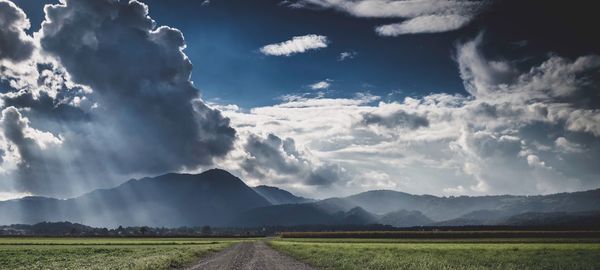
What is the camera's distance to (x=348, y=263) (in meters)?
38.0

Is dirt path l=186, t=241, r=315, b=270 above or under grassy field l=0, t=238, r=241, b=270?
under

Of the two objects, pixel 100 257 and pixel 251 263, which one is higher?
pixel 100 257

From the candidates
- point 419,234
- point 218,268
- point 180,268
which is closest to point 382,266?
point 218,268

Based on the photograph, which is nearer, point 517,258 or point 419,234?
point 517,258

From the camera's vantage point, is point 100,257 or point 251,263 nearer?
point 251,263

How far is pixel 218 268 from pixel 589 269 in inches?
1151

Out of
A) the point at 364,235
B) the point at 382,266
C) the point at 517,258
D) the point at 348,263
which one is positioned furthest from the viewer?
the point at 364,235

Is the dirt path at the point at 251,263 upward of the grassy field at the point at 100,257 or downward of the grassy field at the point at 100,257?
downward

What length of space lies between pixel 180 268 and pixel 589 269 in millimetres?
33263

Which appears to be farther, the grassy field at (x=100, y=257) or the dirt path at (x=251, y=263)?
the grassy field at (x=100, y=257)

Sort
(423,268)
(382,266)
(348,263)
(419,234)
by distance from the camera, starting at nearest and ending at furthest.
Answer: (423,268), (382,266), (348,263), (419,234)

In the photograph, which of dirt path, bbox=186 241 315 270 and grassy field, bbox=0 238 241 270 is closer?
dirt path, bbox=186 241 315 270

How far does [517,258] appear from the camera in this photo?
41562 mm

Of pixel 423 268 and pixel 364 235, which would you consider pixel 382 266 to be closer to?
pixel 423 268
